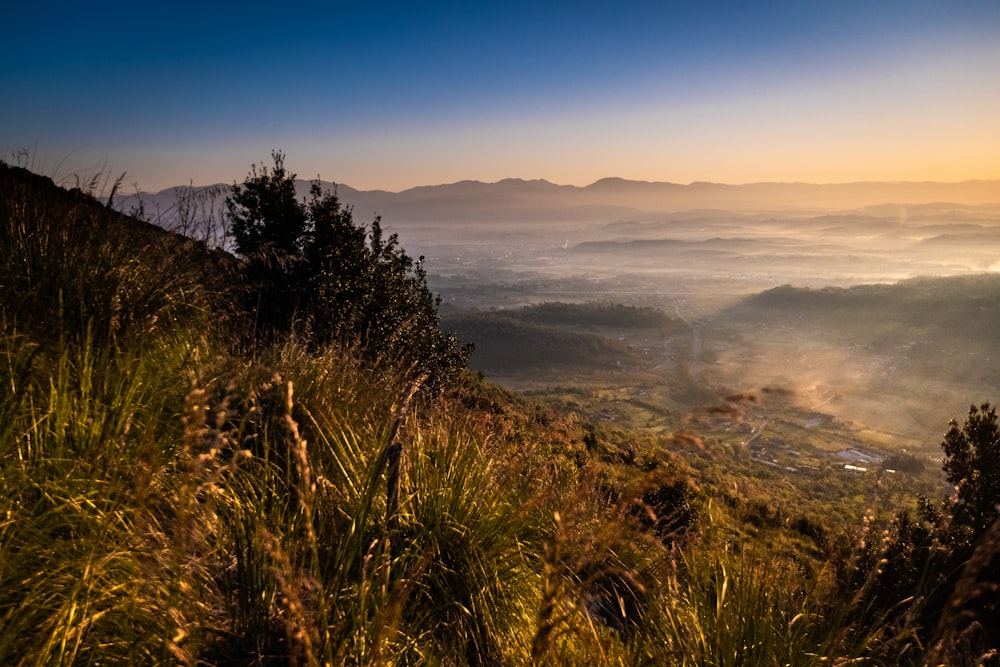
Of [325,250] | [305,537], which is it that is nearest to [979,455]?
[305,537]

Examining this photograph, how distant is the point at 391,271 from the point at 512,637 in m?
13.6

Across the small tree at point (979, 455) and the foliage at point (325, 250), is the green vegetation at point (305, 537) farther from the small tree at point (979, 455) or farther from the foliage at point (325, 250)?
the foliage at point (325, 250)

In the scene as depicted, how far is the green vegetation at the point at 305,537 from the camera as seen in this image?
54.1 inches

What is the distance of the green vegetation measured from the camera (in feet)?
4.50

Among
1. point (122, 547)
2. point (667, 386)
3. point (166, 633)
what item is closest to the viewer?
point (166, 633)

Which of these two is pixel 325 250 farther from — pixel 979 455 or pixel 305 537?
pixel 979 455

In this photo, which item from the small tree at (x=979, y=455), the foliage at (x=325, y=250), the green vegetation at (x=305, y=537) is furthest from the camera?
the foliage at (x=325, y=250)

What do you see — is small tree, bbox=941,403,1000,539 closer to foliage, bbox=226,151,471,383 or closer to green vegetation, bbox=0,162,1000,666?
green vegetation, bbox=0,162,1000,666

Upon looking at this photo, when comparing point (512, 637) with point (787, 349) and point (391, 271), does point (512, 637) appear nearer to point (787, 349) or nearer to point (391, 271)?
point (391, 271)

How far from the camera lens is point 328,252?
12531mm

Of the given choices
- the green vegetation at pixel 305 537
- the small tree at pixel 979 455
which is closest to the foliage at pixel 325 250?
the green vegetation at pixel 305 537

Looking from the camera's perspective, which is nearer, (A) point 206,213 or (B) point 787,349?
(A) point 206,213

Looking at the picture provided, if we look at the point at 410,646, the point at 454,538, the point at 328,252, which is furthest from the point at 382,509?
the point at 328,252

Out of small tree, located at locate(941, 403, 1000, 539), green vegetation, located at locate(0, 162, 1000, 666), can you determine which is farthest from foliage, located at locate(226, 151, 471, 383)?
small tree, located at locate(941, 403, 1000, 539)
